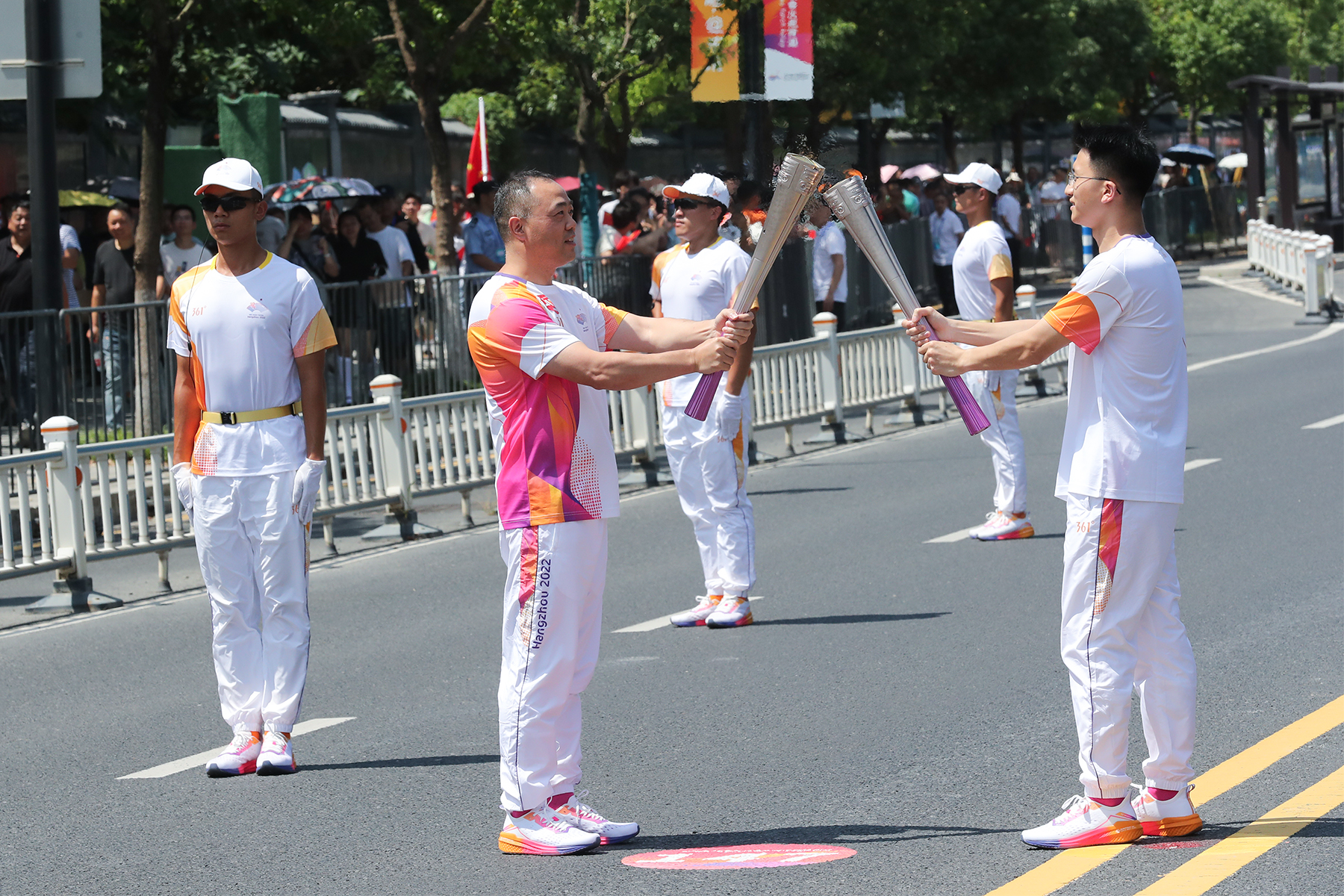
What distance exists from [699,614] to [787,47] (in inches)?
431

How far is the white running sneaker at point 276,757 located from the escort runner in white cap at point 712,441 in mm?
2692

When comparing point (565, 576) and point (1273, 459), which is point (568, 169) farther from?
point (565, 576)

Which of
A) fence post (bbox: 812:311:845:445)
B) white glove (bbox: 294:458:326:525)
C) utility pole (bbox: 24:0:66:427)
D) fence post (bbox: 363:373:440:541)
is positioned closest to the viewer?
white glove (bbox: 294:458:326:525)

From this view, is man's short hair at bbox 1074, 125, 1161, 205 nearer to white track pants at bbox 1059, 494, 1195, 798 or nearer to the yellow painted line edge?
white track pants at bbox 1059, 494, 1195, 798

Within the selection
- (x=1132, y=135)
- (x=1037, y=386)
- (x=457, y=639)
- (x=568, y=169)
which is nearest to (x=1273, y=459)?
(x=1037, y=386)

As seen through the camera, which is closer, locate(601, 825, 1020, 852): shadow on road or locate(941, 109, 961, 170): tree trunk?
locate(601, 825, 1020, 852): shadow on road

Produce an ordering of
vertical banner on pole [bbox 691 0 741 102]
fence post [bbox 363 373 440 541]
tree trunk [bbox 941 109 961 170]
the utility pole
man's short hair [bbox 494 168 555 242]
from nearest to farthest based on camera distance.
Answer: man's short hair [bbox 494 168 555 242] < the utility pole < fence post [bbox 363 373 440 541] < vertical banner on pole [bbox 691 0 741 102] < tree trunk [bbox 941 109 961 170]

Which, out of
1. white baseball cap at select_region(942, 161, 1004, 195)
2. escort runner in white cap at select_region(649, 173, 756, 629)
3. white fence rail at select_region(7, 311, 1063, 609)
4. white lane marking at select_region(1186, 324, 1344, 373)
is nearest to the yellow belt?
escort runner in white cap at select_region(649, 173, 756, 629)

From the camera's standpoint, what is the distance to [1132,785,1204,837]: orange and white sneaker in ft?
16.8

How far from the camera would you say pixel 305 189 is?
22422 mm

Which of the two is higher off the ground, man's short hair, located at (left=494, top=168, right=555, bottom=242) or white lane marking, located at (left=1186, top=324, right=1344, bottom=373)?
man's short hair, located at (left=494, top=168, right=555, bottom=242)

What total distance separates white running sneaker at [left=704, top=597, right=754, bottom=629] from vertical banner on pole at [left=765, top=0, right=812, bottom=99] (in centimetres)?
1018

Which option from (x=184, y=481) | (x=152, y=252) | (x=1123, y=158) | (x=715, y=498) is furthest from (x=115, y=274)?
(x=1123, y=158)

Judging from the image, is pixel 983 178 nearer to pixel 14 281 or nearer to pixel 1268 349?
pixel 14 281
